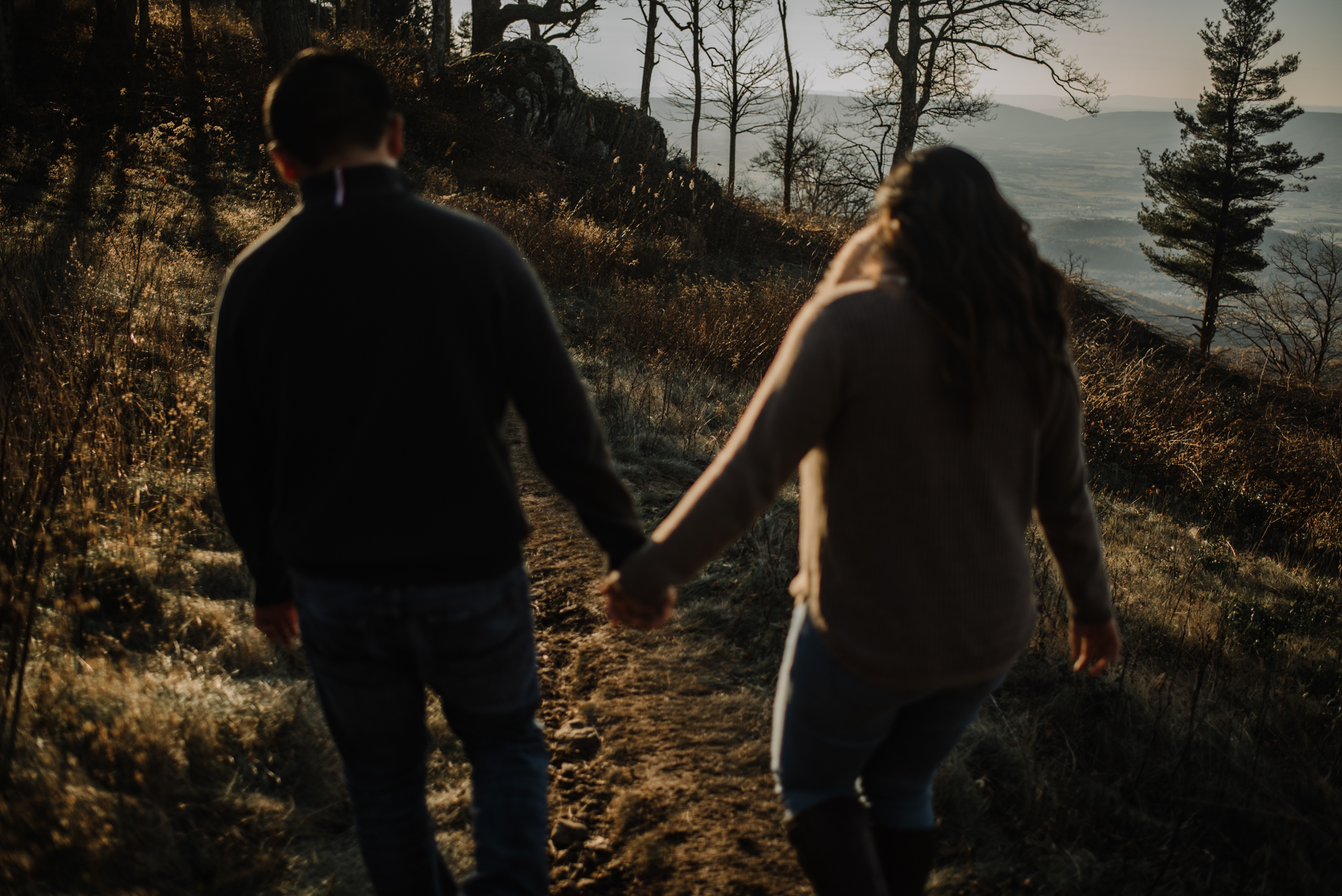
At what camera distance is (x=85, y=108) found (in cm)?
1223

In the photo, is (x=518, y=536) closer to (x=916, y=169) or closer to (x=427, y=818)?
(x=427, y=818)

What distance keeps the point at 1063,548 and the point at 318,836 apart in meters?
2.11

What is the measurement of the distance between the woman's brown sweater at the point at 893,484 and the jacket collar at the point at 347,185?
28.9 inches

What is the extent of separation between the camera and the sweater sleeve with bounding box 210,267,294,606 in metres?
1.31

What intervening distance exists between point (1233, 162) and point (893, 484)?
118 feet

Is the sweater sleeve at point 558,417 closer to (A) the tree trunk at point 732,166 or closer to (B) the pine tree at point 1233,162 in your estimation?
(A) the tree trunk at point 732,166

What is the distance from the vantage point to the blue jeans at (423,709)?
4.25 feet

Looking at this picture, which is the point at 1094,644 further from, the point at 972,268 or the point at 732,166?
the point at 732,166

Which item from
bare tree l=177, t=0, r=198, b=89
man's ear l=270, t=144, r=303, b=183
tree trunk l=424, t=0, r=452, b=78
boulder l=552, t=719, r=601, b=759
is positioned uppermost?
tree trunk l=424, t=0, r=452, b=78

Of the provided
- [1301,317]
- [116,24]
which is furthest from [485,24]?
[1301,317]

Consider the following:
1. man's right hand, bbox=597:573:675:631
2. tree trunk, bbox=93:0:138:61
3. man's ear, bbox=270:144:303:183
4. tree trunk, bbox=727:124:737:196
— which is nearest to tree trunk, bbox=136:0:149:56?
tree trunk, bbox=93:0:138:61

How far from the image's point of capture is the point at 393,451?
4.05 ft

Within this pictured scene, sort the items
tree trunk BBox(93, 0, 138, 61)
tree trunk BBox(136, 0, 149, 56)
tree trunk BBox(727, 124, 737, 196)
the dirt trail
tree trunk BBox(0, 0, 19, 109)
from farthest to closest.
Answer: tree trunk BBox(727, 124, 737, 196), tree trunk BBox(93, 0, 138, 61), tree trunk BBox(136, 0, 149, 56), tree trunk BBox(0, 0, 19, 109), the dirt trail

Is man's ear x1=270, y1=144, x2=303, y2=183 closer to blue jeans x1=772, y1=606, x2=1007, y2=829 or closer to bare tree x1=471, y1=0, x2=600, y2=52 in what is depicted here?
blue jeans x1=772, y1=606, x2=1007, y2=829
